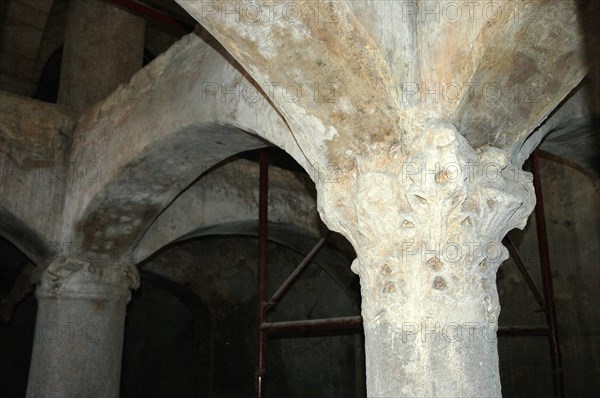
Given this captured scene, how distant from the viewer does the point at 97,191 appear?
4.67m

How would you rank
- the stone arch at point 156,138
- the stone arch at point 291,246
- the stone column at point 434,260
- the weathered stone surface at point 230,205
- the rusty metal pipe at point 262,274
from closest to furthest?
1. the stone column at point 434,260
2. the stone arch at point 156,138
3. the rusty metal pipe at point 262,274
4. the weathered stone surface at point 230,205
5. the stone arch at point 291,246

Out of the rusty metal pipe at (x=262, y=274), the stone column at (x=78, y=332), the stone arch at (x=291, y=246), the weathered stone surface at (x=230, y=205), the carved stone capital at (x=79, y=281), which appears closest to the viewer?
the rusty metal pipe at (x=262, y=274)

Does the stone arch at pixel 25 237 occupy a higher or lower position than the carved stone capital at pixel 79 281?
higher

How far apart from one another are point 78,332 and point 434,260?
352cm

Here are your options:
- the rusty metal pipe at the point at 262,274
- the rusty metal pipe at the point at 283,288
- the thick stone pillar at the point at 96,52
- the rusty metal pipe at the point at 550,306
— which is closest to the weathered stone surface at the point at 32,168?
the thick stone pillar at the point at 96,52

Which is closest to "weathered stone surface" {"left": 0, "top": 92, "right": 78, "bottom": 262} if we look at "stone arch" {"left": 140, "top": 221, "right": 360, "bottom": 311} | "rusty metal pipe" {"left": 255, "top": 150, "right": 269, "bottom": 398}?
"stone arch" {"left": 140, "top": 221, "right": 360, "bottom": 311}

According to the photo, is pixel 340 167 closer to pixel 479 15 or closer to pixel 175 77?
pixel 479 15

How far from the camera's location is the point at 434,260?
91.4 inches

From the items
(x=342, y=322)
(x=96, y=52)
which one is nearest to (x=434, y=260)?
(x=342, y=322)

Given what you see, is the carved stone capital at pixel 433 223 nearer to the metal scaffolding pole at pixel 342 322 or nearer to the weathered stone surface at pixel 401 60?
the weathered stone surface at pixel 401 60

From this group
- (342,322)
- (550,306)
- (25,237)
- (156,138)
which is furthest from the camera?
(25,237)

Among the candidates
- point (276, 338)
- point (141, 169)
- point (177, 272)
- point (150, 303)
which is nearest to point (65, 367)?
point (141, 169)

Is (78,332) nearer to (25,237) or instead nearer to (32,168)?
(25,237)

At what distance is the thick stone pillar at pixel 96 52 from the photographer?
229 inches
